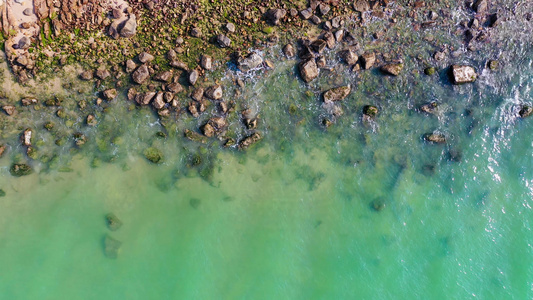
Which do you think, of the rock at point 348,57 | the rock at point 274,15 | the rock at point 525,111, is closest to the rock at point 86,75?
the rock at point 274,15

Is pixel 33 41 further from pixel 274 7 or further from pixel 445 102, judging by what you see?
pixel 445 102

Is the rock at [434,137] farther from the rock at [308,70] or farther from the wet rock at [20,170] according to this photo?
the wet rock at [20,170]

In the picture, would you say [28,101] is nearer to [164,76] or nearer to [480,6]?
[164,76]

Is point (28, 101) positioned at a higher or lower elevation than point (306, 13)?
lower

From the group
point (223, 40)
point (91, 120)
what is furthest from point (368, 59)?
point (91, 120)

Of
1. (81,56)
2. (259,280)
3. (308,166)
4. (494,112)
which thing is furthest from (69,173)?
(494,112)

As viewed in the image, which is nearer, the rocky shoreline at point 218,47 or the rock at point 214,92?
the rocky shoreline at point 218,47

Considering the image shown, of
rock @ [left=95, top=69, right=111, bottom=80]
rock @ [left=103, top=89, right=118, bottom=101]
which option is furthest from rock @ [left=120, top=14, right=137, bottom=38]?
rock @ [left=103, top=89, right=118, bottom=101]
